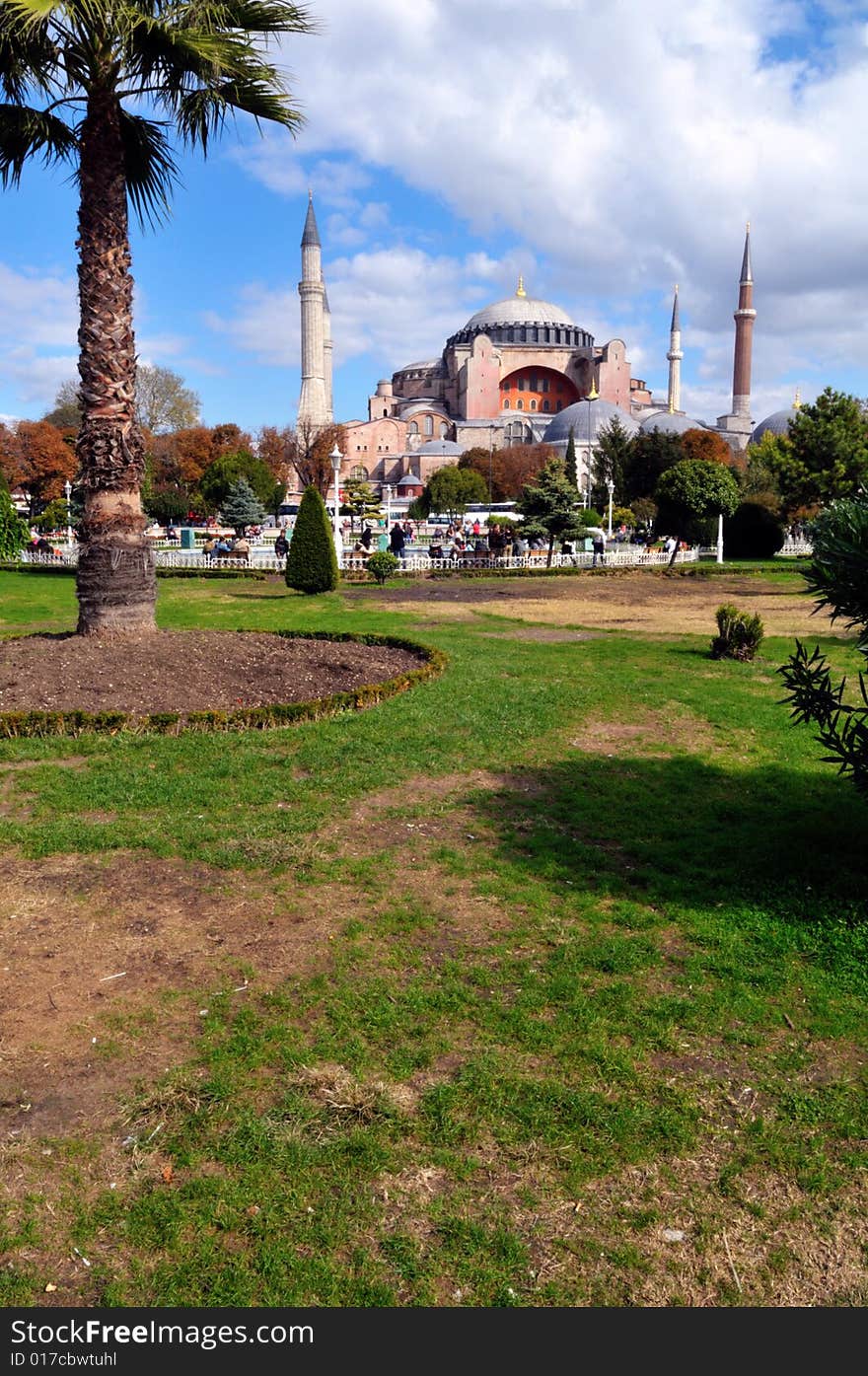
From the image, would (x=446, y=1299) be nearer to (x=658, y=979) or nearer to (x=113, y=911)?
(x=658, y=979)

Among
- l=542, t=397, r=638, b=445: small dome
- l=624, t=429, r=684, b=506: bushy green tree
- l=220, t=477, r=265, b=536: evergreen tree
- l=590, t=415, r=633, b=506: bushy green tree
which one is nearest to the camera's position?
l=220, t=477, r=265, b=536: evergreen tree

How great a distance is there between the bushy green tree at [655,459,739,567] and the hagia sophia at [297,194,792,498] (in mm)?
50005

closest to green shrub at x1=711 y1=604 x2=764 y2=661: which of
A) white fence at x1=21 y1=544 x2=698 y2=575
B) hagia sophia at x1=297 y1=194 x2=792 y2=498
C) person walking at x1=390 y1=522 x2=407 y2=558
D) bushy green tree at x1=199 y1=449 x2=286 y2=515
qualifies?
white fence at x1=21 y1=544 x2=698 y2=575

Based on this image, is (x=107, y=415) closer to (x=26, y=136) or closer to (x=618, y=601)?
(x=26, y=136)

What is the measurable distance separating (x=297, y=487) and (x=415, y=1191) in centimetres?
8083

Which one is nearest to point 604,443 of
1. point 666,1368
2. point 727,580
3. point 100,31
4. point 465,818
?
point 727,580

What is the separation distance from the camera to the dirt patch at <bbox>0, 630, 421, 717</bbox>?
7484mm

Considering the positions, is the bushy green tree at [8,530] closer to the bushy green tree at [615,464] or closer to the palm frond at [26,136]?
the palm frond at [26,136]

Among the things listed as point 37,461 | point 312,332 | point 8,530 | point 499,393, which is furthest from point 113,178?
point 499,393

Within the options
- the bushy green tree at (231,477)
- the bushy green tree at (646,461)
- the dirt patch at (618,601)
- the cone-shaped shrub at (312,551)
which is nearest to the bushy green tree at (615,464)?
the bushy green tree at (646,461)

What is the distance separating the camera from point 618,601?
18516 mm

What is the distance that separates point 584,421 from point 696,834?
79647mm

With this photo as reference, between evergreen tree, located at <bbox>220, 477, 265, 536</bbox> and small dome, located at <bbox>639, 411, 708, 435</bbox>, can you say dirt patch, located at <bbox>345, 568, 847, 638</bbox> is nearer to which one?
evergreen tree, located at <bbox>220, 477, 265, 536</bbox>

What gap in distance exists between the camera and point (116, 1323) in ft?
6.73
